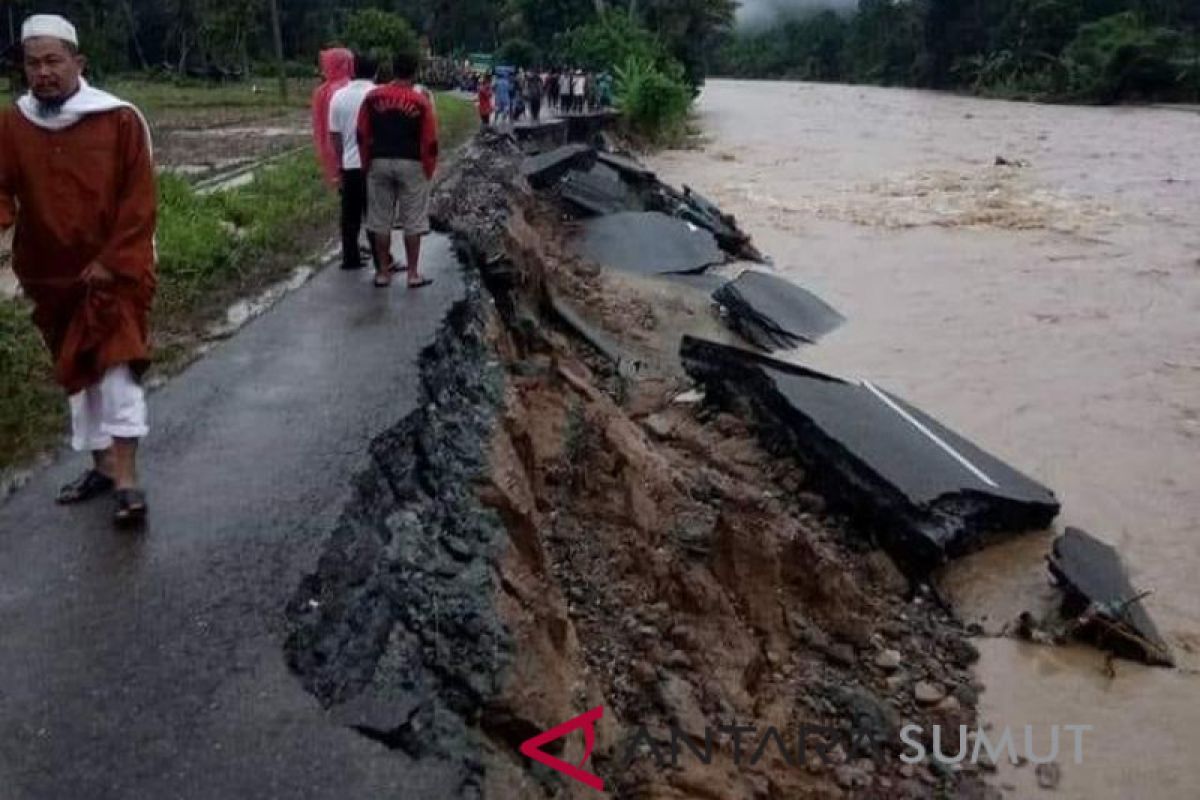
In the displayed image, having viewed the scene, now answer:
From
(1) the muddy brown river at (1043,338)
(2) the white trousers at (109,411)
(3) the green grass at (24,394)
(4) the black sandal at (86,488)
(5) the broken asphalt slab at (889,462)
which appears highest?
(2) the white trousers at (109,411)

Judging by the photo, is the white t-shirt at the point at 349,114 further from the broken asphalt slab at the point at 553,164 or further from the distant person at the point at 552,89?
the distant person at the point at 552,89

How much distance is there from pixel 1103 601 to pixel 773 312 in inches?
245

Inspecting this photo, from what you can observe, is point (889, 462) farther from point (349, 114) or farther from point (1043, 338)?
point (1043, 338)

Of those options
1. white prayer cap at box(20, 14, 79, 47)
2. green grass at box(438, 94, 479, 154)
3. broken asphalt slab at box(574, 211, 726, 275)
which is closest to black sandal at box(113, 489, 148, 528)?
white prayer cap at box(20, 14, 79, 47)

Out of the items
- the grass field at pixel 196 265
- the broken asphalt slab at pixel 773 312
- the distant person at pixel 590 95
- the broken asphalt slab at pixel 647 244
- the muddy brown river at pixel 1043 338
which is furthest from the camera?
the distant person at pixel 590 95

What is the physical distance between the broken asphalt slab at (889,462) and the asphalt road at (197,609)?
2.77 m

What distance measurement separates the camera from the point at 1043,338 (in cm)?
1205

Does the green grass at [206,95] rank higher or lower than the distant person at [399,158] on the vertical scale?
lower

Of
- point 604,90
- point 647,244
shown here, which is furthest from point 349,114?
point 604,90

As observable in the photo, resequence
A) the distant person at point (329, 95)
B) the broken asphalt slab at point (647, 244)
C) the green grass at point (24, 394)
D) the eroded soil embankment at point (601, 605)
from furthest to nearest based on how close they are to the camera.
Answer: the broken asphalt slab at point (647, 244) → the distant person at point (329, 95) → the green grass at point (24, 394) → the eroded soil embankment at point (601, 605)

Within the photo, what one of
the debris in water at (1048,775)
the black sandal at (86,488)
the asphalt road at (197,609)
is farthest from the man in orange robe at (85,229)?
the debris in water at (1048,775)

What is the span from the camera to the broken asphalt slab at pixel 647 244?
1370 centimetres

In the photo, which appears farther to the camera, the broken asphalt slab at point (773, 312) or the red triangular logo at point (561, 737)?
the broken asphalt slab at point (773, 312)

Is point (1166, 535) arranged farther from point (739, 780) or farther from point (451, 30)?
point (451, 30)
